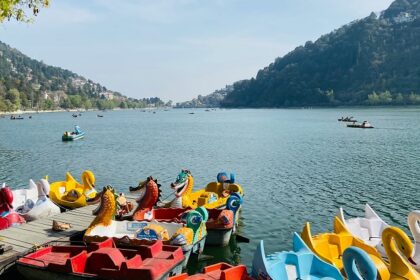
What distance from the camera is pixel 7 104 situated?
188 meters

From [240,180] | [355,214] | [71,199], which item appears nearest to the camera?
[71,199]

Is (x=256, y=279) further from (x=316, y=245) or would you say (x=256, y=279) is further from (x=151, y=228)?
(x=151, y=228)

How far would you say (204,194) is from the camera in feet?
73.4

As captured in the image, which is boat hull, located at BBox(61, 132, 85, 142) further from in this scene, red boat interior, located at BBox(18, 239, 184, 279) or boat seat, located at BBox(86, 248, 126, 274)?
boat seat, located at BBox(86, 248, 126, 274)

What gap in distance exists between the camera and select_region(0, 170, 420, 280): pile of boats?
12500mm

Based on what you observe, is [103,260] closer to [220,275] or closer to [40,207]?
[220,275]

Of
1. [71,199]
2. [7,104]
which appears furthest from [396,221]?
[7,104]

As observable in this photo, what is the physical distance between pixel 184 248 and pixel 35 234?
6.05 metres

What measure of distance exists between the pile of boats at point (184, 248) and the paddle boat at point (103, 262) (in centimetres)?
3

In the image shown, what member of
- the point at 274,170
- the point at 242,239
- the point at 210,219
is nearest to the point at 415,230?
the point at 242,239

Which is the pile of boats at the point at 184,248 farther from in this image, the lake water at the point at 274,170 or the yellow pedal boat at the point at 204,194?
the lake water at the point at 274,170

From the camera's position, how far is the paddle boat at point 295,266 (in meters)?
12.5

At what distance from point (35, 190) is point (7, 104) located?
182693mm

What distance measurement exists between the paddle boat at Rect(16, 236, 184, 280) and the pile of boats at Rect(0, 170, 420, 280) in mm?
29
